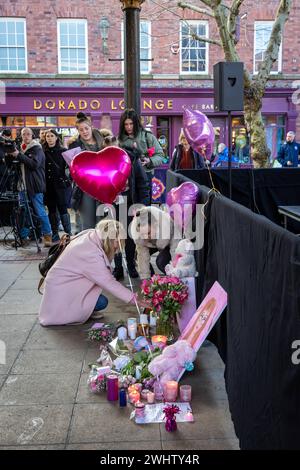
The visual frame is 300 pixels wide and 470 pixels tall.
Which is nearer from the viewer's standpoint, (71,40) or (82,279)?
(82,279)

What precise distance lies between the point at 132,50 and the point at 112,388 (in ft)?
19.2

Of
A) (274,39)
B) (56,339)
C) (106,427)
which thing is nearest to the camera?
(106,427)

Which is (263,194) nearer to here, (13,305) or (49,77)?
(13,305)

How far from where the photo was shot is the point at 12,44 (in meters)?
16.8

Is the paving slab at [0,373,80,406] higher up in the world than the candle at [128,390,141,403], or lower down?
lower down

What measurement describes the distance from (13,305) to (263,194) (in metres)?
4.35

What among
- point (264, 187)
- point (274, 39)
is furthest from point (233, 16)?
point (264, 187)

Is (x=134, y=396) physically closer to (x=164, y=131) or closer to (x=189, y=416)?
(x=189, y=416)

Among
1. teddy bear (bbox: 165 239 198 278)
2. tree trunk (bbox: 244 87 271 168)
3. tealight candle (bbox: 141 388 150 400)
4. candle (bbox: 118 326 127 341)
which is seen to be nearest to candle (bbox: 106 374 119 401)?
tealight candle (bbox: 141 388 150 400)

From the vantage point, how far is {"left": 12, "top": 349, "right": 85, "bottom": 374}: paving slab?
409 cm

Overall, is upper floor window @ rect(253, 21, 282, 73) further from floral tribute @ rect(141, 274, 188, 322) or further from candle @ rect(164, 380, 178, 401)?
candle @ rect(164, 380, 178, 401)

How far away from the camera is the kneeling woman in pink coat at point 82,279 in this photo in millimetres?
4727

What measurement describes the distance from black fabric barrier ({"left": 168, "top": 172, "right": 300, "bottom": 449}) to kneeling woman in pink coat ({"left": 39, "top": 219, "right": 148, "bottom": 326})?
1.27 meters
